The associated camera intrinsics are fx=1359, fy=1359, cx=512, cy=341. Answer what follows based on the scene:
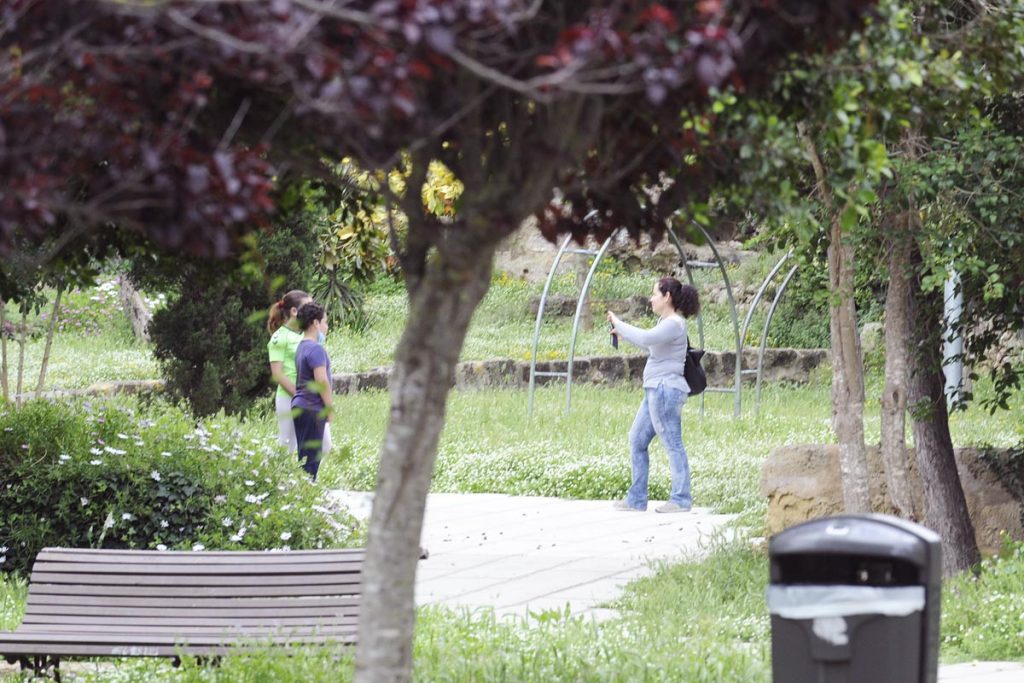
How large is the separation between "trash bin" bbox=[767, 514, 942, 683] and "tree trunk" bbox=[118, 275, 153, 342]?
69.8 ft

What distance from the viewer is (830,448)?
9148 mm

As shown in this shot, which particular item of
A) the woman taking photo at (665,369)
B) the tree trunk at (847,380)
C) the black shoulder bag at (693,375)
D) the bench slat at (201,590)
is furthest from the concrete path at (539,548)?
the bench slat at (201,590)

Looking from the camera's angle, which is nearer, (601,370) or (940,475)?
(940,475)

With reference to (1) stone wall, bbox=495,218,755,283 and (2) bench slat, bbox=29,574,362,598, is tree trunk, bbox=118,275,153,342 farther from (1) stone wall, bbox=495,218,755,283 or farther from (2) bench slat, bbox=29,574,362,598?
(2) bench slat, bbox=29,574,362,598

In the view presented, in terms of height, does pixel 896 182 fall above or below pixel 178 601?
above

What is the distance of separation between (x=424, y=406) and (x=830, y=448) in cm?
635

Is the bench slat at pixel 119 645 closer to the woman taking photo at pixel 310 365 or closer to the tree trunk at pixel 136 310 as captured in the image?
the woman taking photo at pixel 310 365

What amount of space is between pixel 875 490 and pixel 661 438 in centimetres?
243

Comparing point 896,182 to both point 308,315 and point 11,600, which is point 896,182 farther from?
point 11,600

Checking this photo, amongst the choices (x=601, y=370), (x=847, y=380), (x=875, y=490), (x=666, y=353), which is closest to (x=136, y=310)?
(x=601, y=370)

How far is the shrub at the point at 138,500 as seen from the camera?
25.7ft

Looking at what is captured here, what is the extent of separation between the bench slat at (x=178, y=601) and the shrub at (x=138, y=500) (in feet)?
6.16

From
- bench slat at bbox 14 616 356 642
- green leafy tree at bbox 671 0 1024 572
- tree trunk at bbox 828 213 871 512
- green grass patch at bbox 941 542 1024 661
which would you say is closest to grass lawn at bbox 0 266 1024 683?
green grass patch at bbox 941 542 1024 661

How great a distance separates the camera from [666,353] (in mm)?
11102
